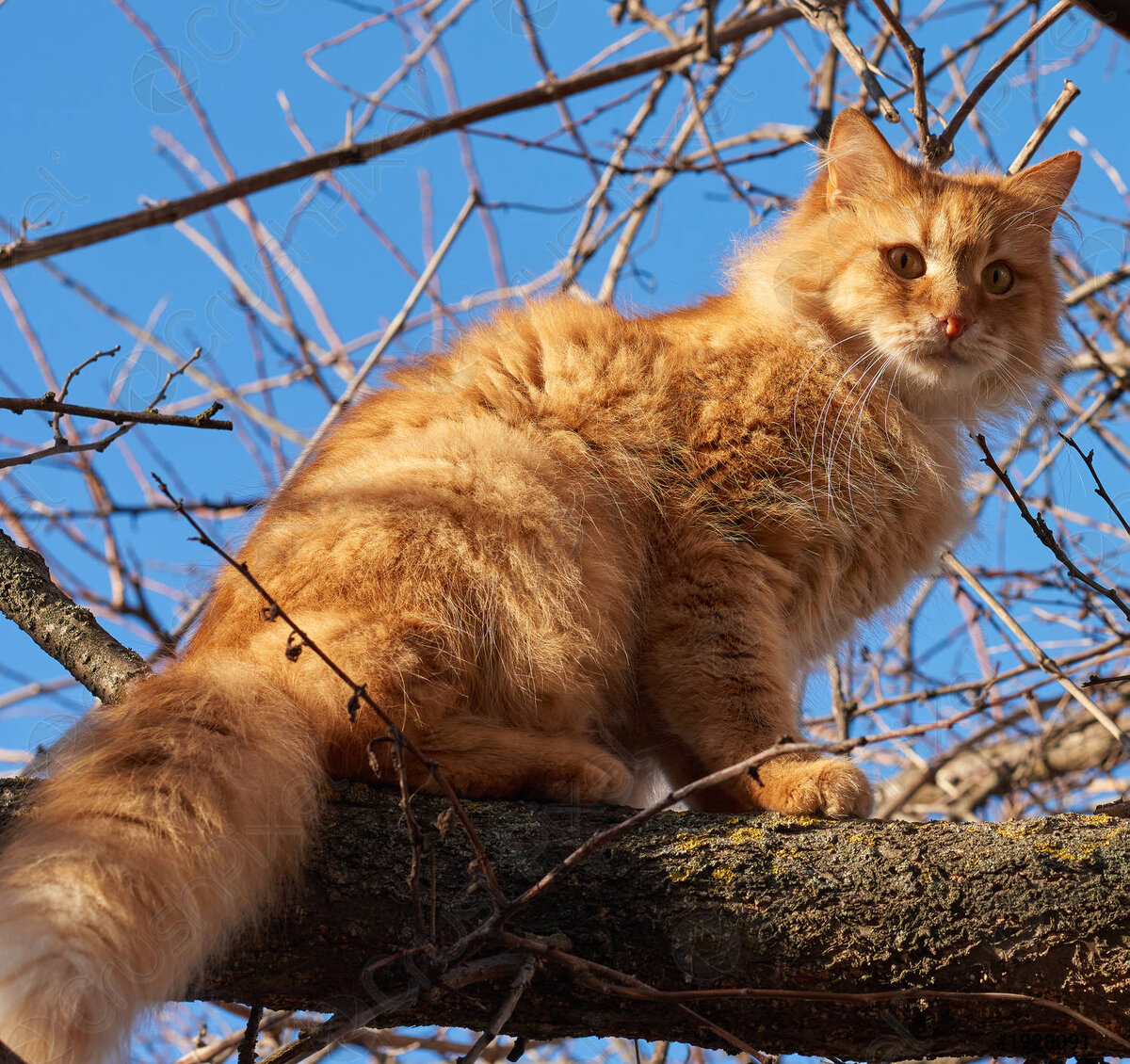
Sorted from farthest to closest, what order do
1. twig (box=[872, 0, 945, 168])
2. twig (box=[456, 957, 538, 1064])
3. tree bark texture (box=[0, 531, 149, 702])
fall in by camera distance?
1. twig (box=[872, 0, 945, 168])
2. tree bark texture (box=[0, 531, 149, 702])
3. twig (box=[456, 957, 538, 1064])

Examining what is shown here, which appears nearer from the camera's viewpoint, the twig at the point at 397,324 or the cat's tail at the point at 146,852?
the cat's tail at the point at 146,852

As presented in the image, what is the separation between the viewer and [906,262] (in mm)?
3090

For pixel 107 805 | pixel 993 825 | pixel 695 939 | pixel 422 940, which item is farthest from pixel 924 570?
pixel 107 805

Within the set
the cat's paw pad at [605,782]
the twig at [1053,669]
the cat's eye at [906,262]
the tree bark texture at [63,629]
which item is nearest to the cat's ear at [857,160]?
the cat's eye at [906,262]

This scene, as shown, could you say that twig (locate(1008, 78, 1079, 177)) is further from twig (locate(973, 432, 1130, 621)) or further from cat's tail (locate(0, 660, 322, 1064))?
cat's tail (locate(0, 660, 322, 1064))

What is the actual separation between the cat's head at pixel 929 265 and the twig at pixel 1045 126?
6cm

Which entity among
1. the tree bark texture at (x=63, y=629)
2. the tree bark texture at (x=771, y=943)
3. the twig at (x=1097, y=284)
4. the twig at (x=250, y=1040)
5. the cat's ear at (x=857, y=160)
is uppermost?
the twig at (x=1097, y=284)

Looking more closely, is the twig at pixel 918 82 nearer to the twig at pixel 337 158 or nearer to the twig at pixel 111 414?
the twig at pixel 337 158

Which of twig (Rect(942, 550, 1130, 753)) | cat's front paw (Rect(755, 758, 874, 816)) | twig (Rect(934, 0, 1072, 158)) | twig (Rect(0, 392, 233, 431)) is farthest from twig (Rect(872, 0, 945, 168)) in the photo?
twig (Rect(0, 392, 233, 431))

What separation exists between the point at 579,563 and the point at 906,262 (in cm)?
134

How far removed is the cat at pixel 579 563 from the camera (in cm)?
178

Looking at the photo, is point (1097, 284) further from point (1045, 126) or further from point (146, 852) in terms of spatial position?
point (146, 852)

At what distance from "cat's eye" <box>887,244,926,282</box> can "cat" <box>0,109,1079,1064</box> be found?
0.04ft

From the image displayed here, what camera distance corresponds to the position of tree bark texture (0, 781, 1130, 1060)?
1.85 m
